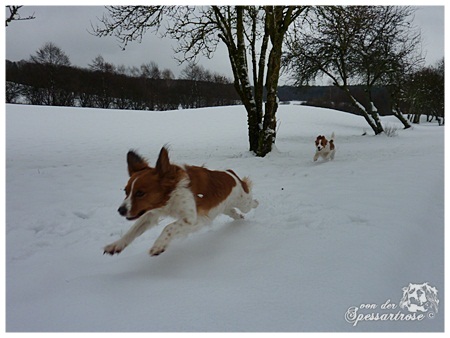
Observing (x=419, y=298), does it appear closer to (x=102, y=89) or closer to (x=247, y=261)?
(x=247, y=261)

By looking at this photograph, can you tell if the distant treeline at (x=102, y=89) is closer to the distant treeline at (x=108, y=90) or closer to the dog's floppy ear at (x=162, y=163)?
the distant treeline at (x=108, y=90)

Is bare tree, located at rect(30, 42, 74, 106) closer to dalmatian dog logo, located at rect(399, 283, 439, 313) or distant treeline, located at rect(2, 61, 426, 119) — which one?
distant treeline, located at rect(2, 61, 426, 119)

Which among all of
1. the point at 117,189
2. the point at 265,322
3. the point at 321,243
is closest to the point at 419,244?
the point at 321,243

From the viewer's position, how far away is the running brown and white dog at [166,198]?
259cm

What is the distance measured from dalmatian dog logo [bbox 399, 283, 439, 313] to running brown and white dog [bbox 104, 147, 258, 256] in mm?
1764

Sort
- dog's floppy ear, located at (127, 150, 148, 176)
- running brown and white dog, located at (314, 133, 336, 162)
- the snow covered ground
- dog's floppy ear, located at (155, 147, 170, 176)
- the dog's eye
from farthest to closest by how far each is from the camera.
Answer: running brown and white dog, located at (314, 133, 336, 162) → dog's floppy ear, located at (127, 150, 148, 176) → dog's floppy ear, located at (155, 147, 170, 176) → the dog's eye → the snow covered ground

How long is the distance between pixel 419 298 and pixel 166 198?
6.93 ft

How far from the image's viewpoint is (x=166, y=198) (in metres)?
2.78

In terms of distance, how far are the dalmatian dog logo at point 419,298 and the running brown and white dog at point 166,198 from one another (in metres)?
1.76

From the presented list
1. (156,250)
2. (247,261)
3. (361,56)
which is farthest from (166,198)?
(361,56)

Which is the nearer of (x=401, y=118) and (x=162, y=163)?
(x=162, y=163)

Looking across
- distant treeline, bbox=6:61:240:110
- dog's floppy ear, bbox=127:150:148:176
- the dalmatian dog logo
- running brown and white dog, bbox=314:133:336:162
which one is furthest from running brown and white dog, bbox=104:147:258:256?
distant treeline, bbox=6:61:240:110

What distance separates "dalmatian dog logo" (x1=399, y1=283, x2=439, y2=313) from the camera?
2.01 m

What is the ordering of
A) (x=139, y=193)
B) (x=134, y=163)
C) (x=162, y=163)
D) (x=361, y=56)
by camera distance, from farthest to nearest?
(x=361, y=56)
(x=134, y=163)
(x=162, y=163)
(x=139, y=193)
